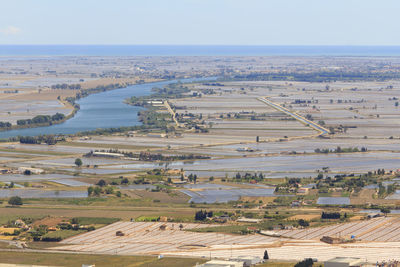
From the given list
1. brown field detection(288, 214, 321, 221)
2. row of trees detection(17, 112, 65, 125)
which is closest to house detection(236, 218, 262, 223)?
brown field detection(288, 214, 321, 221)

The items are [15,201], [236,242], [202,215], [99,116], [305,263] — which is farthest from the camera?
[99,116]

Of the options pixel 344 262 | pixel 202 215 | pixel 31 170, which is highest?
pixel 344 262

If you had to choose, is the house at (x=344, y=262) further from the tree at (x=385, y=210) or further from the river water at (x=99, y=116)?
the river water at (x=99, y=116)

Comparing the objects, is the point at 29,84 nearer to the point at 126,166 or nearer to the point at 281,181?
the point at 126,166

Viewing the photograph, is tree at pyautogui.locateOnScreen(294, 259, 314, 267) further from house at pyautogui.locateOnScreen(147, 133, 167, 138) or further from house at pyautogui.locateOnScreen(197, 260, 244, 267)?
house at pyautogui.locateOnScreen(147, 133, 167, 138)

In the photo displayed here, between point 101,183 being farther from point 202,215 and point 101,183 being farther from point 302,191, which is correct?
point 302,191

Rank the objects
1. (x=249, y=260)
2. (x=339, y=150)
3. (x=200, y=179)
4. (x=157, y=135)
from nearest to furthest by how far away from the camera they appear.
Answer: (x=249, y=260), (x=200, y=179), (x=339, y=150), (x=157, y=135)

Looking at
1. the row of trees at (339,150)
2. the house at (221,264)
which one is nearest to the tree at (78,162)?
the row of trees at (339,150)

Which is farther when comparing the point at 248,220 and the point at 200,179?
the point at 200,179

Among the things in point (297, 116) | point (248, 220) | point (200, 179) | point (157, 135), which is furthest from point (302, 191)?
point (297, 116)
